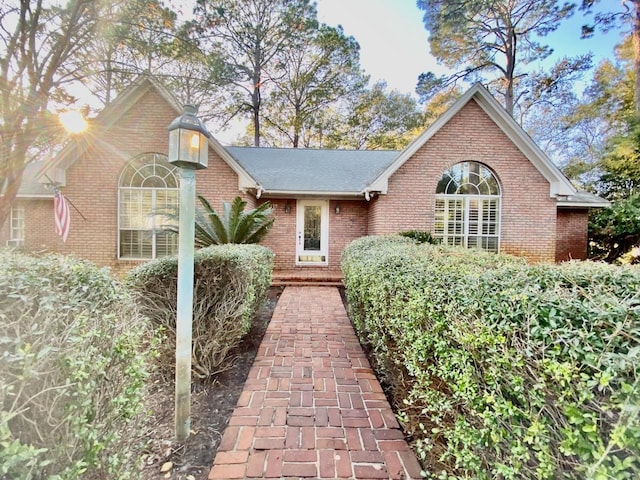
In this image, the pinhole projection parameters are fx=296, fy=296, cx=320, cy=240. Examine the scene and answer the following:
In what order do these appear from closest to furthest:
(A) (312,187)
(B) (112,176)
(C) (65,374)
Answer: (C) (65,374) → (B) (112,176) → (A) (312,187)

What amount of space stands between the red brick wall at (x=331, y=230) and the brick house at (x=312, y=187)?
0.58 metres

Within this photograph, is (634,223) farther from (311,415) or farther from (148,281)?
(148,281)

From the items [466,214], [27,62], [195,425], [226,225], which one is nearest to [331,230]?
[226,225]

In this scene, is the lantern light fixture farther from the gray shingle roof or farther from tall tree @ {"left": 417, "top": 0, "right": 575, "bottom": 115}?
tall tree @ {"left": 417, "top": 0, "right": 575, "bottom": 115}

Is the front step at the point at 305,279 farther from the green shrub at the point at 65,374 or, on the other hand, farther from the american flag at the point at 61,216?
the green shrub at the point at 65,374

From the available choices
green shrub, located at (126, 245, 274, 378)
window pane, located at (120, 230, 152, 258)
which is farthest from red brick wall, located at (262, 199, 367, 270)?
green shrub, located at (126, 245, 274, 378)

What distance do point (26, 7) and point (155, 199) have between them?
600 cm

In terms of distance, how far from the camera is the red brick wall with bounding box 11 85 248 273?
8.64 metres

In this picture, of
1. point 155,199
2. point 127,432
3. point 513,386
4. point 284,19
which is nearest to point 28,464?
point 127,432

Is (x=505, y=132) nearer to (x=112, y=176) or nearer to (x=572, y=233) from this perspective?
(x=572, y=233)

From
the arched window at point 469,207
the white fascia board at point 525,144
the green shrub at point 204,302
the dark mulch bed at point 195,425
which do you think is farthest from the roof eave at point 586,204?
the dark mulch bed at point 195,425

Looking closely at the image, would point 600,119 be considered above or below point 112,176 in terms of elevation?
above

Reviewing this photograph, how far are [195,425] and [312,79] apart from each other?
22.8 m

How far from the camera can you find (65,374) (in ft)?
3.94
